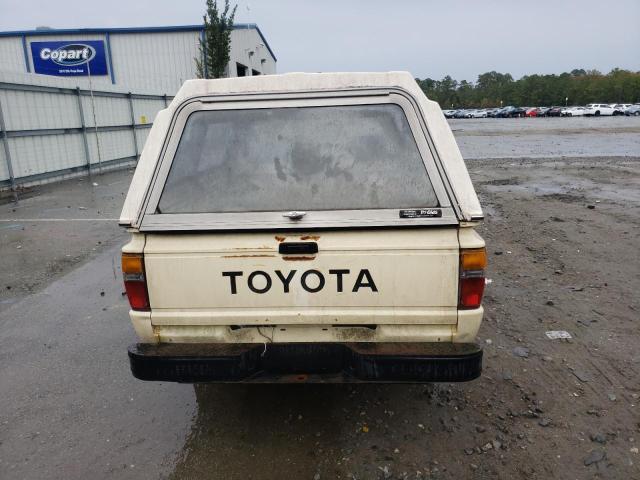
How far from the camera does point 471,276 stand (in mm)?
2635

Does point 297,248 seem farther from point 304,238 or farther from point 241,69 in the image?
point 241,69

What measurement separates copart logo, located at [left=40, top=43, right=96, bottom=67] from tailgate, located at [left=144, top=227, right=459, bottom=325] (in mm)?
29131

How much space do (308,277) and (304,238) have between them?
8.5 inches

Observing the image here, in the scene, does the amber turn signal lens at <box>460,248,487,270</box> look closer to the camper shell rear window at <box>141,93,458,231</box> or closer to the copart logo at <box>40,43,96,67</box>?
the camper shell rear window at <box>141,93,458,231</box>

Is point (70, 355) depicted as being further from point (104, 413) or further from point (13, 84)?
point (13, 84)

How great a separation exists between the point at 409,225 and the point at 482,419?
1433 mm

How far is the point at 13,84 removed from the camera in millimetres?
12086

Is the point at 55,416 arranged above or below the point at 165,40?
below

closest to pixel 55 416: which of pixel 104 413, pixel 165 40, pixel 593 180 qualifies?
pixel 104 413

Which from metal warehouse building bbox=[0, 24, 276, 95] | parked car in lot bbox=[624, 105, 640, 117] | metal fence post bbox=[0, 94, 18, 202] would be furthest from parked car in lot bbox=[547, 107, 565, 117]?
metal fence post bbox=[0, 94, 18, 202]

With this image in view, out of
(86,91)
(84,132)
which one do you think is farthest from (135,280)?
(86,91)

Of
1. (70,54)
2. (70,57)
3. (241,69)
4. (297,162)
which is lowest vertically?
(297,162)

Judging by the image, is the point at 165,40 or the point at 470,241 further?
the point at 165,40

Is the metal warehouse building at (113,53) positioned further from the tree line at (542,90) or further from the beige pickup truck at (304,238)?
the tree line at (542,90)
